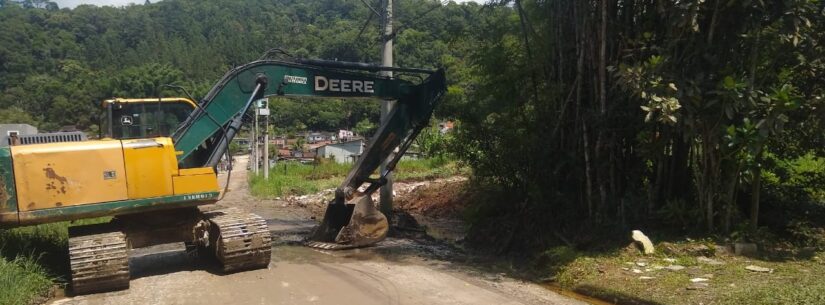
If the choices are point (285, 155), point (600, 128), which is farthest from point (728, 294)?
point (285, 155)

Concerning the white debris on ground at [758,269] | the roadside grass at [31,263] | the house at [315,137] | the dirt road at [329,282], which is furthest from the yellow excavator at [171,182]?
the house at [315,137]

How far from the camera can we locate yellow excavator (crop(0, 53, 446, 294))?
7.66 m

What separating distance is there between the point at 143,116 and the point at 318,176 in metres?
23.3

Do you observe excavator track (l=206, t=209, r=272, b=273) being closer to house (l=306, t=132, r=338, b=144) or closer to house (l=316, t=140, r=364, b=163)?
house (l=316, t=140, r=364, b=163)

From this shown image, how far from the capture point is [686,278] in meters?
7.43

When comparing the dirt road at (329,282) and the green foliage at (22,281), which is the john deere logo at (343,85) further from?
the green foliage at (22,281)

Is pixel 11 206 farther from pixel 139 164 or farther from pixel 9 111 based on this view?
pixel 9 111

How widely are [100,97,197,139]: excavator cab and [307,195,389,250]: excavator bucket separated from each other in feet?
10.4

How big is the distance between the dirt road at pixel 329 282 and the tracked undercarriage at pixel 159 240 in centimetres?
18

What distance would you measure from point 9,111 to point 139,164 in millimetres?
53106

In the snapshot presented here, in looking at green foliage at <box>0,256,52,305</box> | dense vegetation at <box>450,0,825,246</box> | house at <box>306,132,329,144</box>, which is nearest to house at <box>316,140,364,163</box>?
house at <box>306,132,329,144</box>

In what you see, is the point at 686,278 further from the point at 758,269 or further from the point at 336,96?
the point at 336,96

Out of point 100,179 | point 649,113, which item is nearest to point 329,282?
point 100,179

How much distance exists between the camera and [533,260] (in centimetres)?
975
